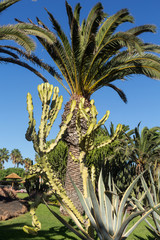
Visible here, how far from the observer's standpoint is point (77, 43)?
30.6 feet

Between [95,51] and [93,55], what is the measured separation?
0.63 ft

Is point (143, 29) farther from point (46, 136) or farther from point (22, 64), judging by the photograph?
point (46, 136)

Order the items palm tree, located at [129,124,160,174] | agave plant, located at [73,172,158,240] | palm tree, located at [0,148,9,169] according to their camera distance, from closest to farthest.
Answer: agave plant, located at [73,172,158,240] < palm tree, located at [129,124,160,174] < palm tree, located at [0,148,9,169]

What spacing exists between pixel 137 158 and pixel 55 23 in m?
8.37

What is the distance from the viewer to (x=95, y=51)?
941cm

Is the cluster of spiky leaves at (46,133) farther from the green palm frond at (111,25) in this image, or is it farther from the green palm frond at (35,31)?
the green palm frond at (111,25)

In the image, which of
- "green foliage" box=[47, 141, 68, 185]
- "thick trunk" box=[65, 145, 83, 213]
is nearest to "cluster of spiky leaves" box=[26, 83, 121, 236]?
"thick trunk" box=[65, 145, 83, 213]

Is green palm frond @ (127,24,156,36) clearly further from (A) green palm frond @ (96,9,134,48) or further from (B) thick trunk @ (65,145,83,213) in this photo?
(B) thick trunk @ (65,145,83,213)

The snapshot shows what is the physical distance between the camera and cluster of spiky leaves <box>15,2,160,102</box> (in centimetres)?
887

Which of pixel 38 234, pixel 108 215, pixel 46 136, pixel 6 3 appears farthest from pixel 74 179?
pixel 6 3

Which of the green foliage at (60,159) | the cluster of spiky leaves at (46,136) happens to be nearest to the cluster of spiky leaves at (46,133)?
the cluster of spiky leaves at (46,136)

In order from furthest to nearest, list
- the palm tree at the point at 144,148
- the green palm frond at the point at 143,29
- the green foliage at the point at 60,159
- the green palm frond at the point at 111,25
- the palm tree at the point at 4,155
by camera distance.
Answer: the palm tree at the point at 4,155 → the green foliage at the point at 60,159 → the palm tree at the point at 144,148 → the green palm frond at the point at 143,29 → the green palm frond at the point at 111,25

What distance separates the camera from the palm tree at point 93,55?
8.99 metres

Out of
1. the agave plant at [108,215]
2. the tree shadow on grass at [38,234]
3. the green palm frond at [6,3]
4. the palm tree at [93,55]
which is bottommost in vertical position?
the tree shadow on grass at [38,234]
